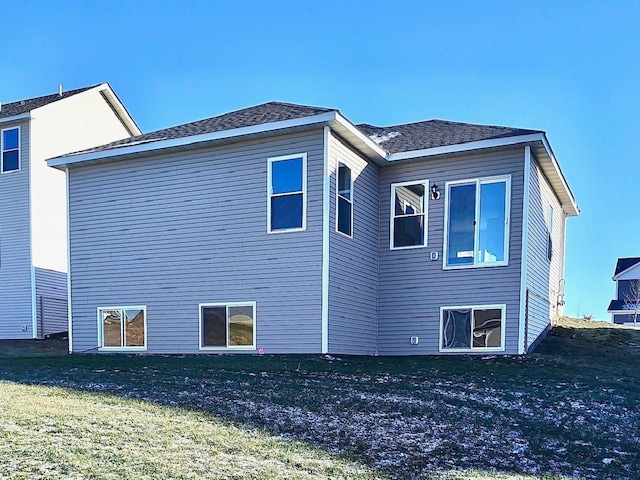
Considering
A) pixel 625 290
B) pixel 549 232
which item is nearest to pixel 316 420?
pixel 549 232

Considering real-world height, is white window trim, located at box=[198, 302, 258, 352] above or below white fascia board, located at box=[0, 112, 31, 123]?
below

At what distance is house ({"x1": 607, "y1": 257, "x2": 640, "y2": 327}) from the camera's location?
31.0 metres

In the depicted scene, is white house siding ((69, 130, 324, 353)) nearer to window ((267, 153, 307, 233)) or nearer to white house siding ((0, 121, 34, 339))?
window ((267, 153, 307, 233))

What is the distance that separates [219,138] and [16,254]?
8.36m

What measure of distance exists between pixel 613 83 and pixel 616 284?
1887 cm

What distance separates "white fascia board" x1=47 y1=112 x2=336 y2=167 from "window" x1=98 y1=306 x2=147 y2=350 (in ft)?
9.61

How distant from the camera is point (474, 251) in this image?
963cm

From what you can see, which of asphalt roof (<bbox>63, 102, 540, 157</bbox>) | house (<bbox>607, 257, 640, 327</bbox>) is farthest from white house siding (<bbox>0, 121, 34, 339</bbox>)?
house (<bbox>607, 257, 640, 327</bbox>)

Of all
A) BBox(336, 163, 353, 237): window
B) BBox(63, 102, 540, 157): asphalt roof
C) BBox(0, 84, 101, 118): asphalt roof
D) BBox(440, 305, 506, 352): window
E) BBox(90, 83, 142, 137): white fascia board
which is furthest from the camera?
BBox(90, 83, 142, 137): white fascia board

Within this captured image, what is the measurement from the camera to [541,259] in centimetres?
1079

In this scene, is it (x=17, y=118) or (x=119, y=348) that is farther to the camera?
(x=17, y=118)

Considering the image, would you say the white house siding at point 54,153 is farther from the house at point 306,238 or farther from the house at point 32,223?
the house at point 306,238

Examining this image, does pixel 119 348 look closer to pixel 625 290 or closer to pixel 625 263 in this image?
pixel 625 290

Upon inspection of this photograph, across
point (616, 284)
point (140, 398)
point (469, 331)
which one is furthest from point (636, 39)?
point (616, 284)
